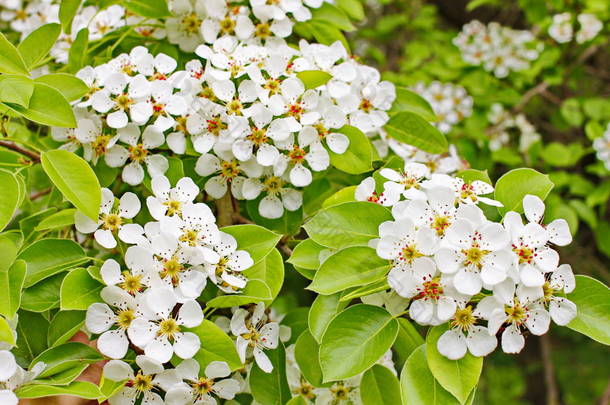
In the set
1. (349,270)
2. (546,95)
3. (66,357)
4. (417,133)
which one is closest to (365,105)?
(417,133)

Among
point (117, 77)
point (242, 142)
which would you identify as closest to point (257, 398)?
point (242, 142)

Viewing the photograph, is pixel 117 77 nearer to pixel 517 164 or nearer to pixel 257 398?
pixel 257 398

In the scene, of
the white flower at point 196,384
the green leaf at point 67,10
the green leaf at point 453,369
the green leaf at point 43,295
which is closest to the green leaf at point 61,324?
the green leaf at point 43,295

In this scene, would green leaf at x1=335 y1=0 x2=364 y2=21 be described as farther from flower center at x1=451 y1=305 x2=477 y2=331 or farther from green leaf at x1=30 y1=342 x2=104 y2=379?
green leaf at x1=30 y1=342 x2=104 y2=379

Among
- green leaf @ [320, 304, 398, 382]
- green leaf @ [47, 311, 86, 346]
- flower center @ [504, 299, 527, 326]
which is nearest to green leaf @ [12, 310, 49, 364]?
green leaf @ [47, 311, 86, 346]

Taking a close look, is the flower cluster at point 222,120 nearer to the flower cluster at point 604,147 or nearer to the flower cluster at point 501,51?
the flower cluster at point 604,147

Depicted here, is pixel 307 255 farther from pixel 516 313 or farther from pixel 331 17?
pixel 331 17

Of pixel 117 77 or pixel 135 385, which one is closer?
pixel 135 385
